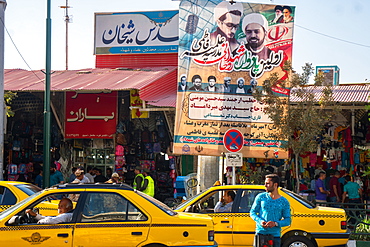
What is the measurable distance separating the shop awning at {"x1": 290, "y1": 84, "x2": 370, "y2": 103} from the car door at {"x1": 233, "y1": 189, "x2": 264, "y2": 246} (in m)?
7.42

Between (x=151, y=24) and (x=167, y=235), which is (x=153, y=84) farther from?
(x=167, y=235)

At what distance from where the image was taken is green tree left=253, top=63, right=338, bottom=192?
51.0ft

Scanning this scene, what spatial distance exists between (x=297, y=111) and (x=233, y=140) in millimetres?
1805

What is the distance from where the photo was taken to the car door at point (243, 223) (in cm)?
1055

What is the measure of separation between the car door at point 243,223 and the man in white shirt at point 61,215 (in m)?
3.16

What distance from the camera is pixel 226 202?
10.9 m

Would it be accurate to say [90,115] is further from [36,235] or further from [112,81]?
[36,235]

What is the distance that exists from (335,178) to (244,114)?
407cm

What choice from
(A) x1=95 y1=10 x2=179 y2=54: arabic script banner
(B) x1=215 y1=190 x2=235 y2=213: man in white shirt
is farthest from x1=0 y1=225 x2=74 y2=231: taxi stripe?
(A) x1=95 y1=10 x2=179 y2=54: arabic script banner

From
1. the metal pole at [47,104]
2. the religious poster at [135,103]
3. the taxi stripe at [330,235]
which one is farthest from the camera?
the religious poster at [135,103]

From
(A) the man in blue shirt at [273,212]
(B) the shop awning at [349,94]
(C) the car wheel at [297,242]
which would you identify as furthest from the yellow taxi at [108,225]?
(B) the shop awning at [349,94]

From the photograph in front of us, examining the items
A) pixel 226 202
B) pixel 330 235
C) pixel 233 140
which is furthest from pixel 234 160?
pixel 330 235

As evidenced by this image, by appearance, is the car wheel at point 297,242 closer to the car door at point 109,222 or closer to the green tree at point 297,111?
the car door at point 109,222

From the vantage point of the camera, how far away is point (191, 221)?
8.52 m
